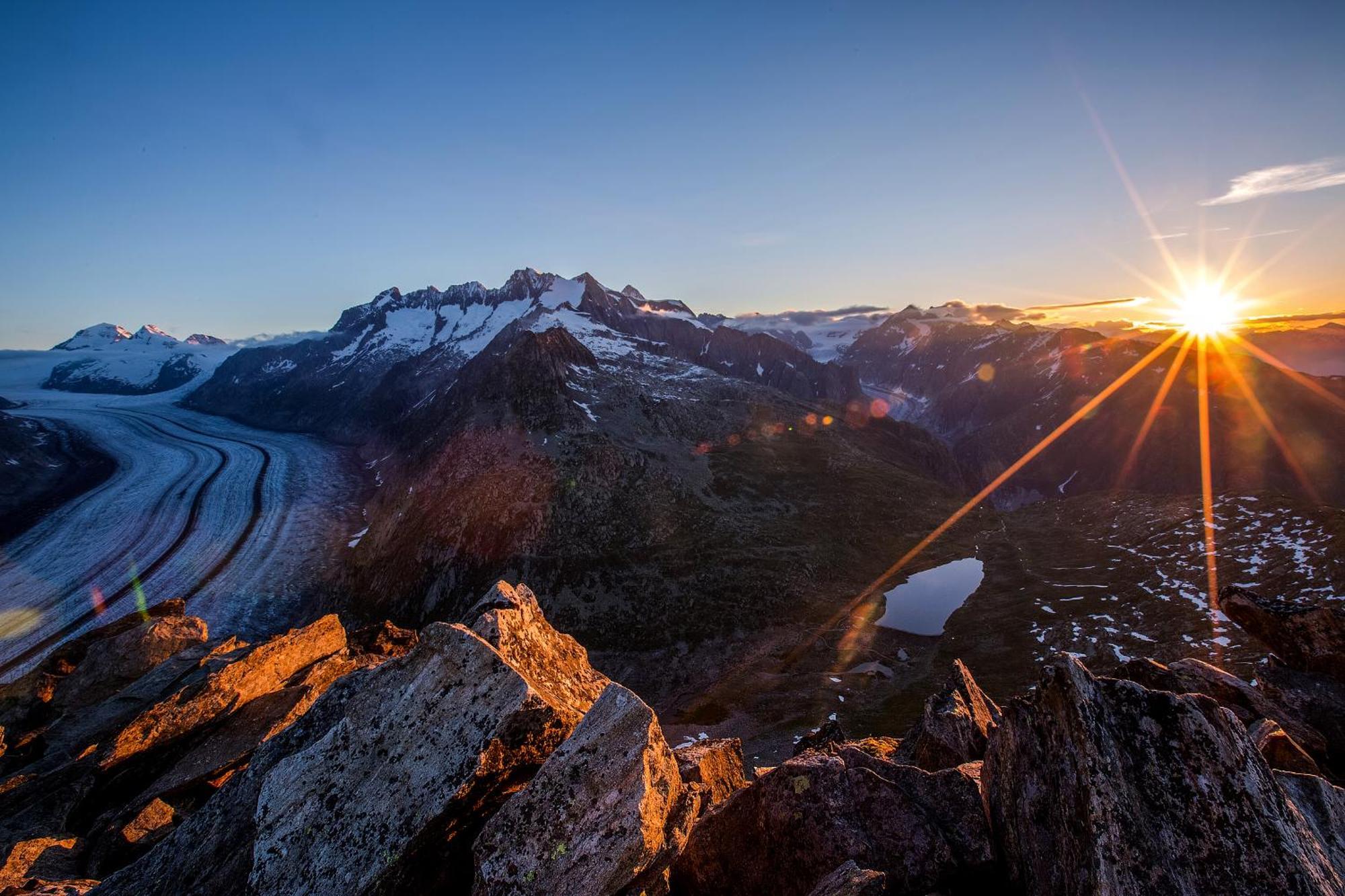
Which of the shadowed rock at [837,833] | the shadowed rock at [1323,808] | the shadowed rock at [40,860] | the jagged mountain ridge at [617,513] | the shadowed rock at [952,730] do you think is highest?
the shadowed rock at [1323,808]

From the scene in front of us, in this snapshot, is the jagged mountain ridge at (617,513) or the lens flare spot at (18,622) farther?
the jagged mountain ridge at (617,513)

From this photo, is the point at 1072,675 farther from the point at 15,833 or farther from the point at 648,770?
the point at 15,833

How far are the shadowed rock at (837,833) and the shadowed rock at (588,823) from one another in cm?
227

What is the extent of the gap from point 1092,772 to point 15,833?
29.0 metres

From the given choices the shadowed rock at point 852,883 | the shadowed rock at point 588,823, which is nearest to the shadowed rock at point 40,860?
the shadowed rock at point 588,823

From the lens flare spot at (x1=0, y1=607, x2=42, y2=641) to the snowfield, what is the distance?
22cm

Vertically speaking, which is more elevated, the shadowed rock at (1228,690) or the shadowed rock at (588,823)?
the shadowed rock at (588,823)

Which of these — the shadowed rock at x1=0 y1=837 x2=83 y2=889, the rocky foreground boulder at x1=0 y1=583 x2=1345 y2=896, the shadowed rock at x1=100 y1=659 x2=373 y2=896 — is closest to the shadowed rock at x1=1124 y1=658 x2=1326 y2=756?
the rocky foreground boulder at x1=0 y1=583 x2=1345 y2=896

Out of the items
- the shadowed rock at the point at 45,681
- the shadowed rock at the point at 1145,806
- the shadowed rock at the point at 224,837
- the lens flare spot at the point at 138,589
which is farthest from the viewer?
the lens flare spot at the point at 138,589

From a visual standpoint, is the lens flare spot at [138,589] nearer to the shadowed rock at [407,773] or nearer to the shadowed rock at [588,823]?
the shadowed rock at [407,773]

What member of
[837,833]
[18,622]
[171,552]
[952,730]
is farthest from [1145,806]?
[171,552]

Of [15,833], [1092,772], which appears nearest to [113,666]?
[15,833]

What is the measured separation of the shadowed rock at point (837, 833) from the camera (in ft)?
34.2

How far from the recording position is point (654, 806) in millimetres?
9414
